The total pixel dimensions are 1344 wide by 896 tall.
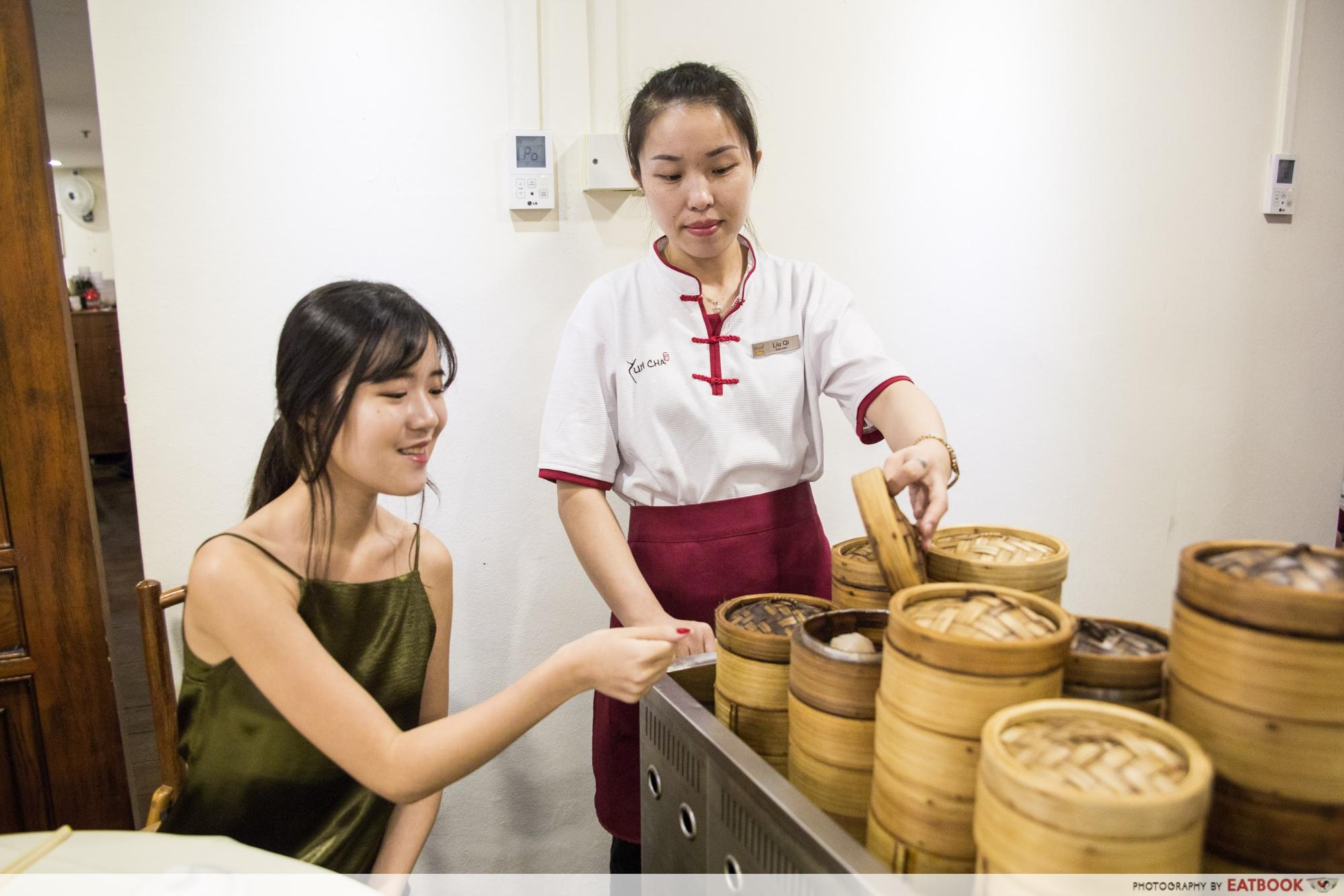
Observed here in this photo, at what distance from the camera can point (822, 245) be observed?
2.31 meters

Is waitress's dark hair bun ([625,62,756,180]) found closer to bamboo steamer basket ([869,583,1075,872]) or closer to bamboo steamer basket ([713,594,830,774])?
bamboo steamer basket ([713,594,830,774])

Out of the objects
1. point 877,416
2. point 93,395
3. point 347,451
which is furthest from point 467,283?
point 93,395

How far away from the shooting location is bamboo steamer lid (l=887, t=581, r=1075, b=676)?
2.03 feet

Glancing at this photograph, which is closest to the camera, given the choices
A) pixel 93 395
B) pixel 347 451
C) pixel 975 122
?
pixel 347 451

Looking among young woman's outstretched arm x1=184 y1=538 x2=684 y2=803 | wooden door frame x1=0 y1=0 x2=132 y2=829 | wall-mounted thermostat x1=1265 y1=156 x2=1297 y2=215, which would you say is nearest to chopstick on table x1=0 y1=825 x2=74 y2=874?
young woman's outstretched arm x1=184 y1=538 x2=684 y2=803

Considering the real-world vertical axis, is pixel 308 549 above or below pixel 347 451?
below

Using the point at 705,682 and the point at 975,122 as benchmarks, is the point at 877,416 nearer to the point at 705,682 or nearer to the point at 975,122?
the point at 705,682

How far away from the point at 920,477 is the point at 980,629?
1.40ft

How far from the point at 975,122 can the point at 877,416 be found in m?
1.31

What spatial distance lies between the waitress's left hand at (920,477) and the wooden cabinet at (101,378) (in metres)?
7.45

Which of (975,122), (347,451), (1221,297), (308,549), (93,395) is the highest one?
(975,122)

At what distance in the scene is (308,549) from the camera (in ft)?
4.13

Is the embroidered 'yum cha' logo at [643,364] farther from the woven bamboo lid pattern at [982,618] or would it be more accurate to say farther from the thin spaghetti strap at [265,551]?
the woven bamboo lid pattern at [982,618]

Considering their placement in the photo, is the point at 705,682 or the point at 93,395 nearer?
the point at 705,682
